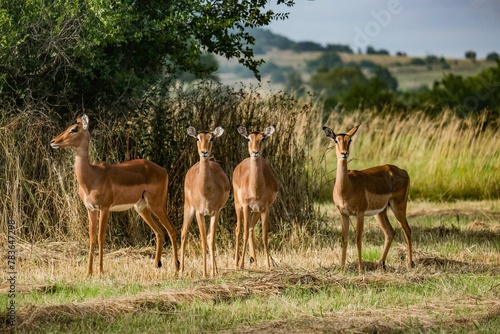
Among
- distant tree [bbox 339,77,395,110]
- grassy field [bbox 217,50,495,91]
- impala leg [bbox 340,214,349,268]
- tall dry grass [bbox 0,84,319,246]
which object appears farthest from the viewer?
grassy field [bbox 217,50,495,91]

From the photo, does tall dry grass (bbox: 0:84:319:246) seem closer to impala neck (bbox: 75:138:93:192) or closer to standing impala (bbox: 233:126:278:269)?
standing impala (bbox: 233:126:278:269)

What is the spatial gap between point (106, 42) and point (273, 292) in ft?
16.5

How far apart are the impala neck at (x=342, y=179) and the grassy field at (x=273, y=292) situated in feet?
2.89

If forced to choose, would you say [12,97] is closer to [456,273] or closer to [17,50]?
[17,50]

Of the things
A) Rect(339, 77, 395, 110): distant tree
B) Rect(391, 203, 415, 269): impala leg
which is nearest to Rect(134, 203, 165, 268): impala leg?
Rect(391, 203, 415, 269): impala leg

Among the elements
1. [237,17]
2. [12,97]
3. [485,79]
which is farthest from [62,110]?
[485,79]

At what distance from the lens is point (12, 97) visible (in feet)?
42.3

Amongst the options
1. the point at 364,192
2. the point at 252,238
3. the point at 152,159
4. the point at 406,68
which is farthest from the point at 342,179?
the point at 406,68

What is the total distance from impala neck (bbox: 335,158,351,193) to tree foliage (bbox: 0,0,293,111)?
143 inches

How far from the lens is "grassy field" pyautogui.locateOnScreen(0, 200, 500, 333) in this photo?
7.79 meters

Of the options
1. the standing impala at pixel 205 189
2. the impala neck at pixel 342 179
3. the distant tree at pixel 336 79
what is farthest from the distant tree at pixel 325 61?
the standing impala at pixel 205 189

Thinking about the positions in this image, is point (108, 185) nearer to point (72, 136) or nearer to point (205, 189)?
point (72, 136)

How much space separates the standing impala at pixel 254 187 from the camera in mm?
10289

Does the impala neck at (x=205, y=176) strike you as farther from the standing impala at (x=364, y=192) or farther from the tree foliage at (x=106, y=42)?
the tree foliage at (x=106, y=42)
